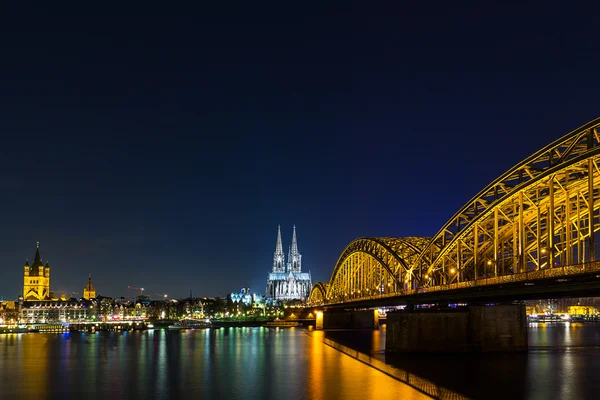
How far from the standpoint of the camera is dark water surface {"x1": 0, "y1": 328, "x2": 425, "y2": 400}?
57188mm

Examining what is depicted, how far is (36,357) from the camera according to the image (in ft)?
329

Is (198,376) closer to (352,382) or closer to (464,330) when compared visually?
(352,382)

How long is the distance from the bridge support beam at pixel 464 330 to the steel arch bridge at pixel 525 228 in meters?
3.88

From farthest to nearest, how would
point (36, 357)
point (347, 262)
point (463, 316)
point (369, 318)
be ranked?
1. point (369, 318)
2. point (347, 262)
3. point (36, 357)
4. point (463, 316)

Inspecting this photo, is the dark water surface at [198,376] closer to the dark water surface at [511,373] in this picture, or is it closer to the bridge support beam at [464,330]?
the dark water surface at [511,373]

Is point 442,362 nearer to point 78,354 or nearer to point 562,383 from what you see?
point 562,383

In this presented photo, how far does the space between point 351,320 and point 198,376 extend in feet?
376

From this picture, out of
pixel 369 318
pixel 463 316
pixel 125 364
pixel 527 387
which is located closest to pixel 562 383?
pixel 527 387

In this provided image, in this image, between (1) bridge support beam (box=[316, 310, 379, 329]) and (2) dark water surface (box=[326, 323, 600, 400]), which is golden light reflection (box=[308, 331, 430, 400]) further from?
(1) bridge support beam (box=[316, 310, 379, 329])

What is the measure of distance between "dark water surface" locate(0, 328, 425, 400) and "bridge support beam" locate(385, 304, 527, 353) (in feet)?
24.6

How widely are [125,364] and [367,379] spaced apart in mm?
35608

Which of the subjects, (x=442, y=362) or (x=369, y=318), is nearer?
(x=442, y=362)

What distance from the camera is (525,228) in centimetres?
7450

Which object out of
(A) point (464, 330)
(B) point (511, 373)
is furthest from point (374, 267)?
(B) point (511, 373)
